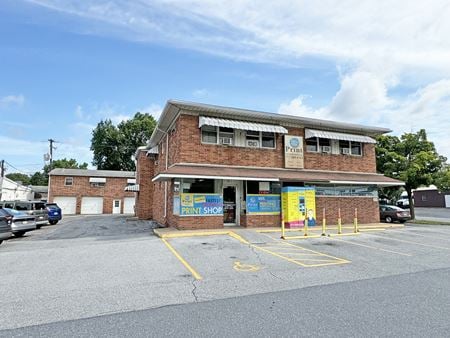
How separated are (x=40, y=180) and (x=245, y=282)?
259ft

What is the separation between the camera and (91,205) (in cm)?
3812

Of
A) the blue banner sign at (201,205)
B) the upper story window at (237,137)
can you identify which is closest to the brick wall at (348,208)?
the upper story window at (237,137)

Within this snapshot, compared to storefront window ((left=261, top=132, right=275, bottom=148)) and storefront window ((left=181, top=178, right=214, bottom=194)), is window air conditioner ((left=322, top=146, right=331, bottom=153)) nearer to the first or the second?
storefront window ((left=261, top=132, right=275, bottom=148))

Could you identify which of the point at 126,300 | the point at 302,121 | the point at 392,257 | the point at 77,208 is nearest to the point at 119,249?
the point at 126,300

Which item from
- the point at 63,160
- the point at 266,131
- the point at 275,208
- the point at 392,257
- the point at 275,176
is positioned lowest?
the point at 392,257

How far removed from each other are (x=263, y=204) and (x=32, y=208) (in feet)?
49.8

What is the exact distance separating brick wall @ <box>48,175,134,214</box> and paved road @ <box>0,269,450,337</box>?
1457 inches

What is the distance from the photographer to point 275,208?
51.8 feet

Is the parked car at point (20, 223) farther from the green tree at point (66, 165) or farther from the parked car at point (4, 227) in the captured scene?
the green tree at point (66, 165)

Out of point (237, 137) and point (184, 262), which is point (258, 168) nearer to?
point (237, 137)

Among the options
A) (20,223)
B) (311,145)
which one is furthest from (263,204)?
(20,223)

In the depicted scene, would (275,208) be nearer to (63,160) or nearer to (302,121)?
(302,121)

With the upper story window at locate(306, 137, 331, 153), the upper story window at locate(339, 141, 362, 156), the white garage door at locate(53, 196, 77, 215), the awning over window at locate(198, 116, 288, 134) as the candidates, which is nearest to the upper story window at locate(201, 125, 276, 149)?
the awning over window at locate(198, 116, 288, 134)

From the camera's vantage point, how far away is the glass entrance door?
1562cm
